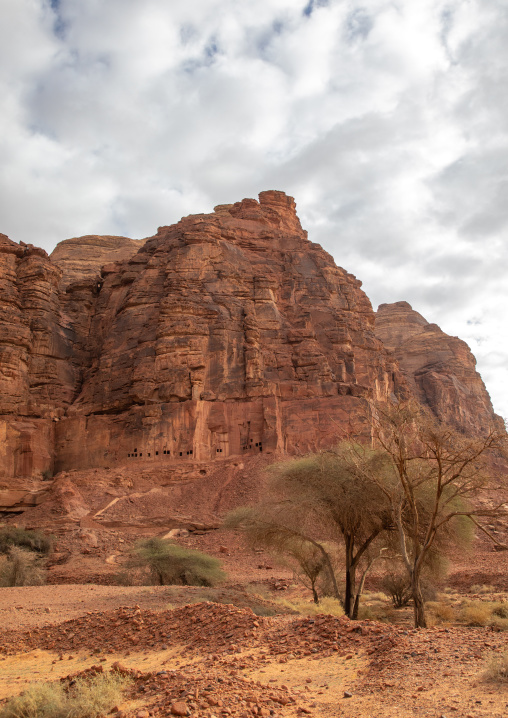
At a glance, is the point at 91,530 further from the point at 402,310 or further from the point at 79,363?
the point at 402,310

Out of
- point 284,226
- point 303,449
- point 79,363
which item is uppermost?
point 284,226

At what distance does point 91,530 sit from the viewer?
35.0 metres

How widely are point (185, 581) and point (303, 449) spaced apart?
92.5ft

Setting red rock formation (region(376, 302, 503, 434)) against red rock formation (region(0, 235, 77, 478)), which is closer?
red rock formation (region(0, 235, 77, 478))

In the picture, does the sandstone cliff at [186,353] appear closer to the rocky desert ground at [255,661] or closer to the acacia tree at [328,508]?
the acacia tree at [328,508]

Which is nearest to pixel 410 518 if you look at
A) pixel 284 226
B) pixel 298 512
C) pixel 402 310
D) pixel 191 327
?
pixel 298 512

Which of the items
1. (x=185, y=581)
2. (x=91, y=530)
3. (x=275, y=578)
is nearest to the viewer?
(x=185, y=581)

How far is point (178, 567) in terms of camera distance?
966 inches

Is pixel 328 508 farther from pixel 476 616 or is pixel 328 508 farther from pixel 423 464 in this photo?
pixel 476 616

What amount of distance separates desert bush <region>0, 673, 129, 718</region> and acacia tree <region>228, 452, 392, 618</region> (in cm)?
1045

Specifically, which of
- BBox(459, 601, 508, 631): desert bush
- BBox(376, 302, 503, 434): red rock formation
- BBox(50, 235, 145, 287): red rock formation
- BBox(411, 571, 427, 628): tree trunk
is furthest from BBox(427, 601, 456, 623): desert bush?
BBox(50, 235, 145, 287): red rock formation

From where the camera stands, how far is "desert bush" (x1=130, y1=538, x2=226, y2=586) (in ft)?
79.0

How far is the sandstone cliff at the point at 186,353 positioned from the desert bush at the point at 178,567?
23321 mm

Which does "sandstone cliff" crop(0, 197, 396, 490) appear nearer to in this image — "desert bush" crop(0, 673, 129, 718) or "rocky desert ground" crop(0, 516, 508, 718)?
"rocky desert ground" crop(0, 516, 508, 718)
